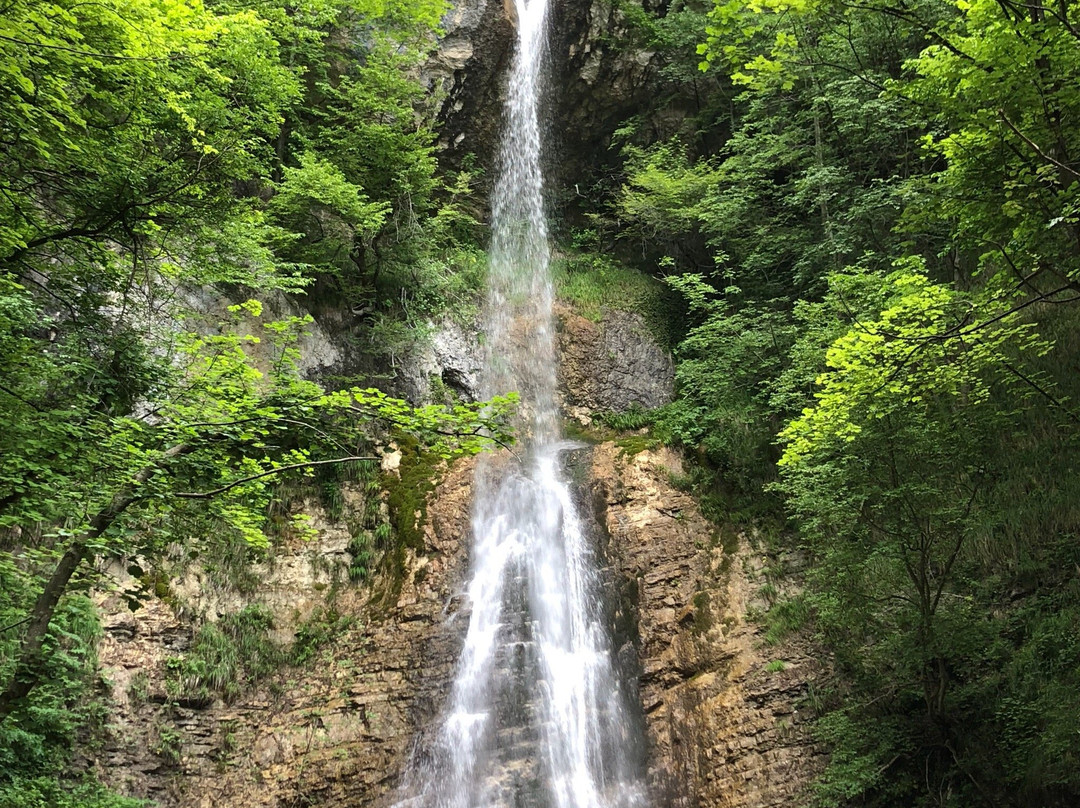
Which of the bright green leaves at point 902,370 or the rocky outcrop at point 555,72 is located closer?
the bright green leaves at point 902,370

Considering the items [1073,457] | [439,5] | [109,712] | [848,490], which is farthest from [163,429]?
[439,5]

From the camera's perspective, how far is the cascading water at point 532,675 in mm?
7848

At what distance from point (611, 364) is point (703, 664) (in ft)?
25.6

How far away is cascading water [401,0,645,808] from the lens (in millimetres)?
7848

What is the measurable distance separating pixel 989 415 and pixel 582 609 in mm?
5742

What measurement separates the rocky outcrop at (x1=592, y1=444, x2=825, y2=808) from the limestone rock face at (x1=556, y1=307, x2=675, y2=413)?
373 centimetres

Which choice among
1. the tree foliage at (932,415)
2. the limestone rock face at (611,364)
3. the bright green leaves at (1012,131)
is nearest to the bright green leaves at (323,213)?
the limestone rock face at (611,364)

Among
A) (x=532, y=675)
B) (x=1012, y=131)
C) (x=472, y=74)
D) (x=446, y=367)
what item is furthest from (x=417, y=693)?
(x=472, y=74)

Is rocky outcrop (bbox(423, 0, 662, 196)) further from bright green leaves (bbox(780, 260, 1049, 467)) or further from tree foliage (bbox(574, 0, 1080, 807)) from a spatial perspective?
bright green leaves (bbox(780, 260, 1049, 467))

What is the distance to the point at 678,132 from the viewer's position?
17.2 metres

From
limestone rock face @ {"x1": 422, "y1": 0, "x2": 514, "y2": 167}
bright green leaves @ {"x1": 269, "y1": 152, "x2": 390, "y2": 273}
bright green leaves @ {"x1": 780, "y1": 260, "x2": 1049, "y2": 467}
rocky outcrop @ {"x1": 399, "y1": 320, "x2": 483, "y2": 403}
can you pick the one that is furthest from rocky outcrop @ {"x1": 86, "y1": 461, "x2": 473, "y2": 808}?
limestone rock face @ {"x1": 422, "y1": 0, "x2": 514, "y2": 167}

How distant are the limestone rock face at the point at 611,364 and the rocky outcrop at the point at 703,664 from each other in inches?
147

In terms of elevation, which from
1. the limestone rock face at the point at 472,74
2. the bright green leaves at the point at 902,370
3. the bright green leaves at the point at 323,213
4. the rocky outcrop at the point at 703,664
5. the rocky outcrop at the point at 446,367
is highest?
the limestone rock face at the point at 472,74

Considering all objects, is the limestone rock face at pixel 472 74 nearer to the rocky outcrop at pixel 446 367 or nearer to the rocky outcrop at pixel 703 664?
the rocky outcrop at pixel 446 367
